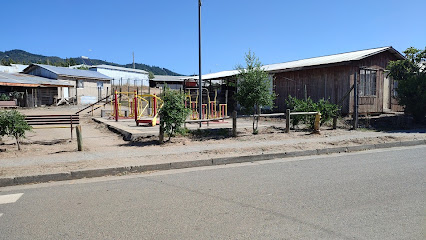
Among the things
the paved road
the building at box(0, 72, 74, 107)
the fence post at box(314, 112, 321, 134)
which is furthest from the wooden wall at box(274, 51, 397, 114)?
the building at box(0, 72, 74, 107)

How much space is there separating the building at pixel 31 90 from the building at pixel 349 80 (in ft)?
70.6

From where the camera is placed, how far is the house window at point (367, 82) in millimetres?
18484

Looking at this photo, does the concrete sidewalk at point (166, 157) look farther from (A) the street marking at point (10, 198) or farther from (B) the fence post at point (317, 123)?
(B) the fence post at point (317, 123)

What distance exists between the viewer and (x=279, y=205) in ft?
15.8

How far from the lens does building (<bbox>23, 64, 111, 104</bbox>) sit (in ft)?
116

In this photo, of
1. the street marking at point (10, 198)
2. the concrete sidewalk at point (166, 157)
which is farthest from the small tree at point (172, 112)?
the street marking at point (10, 198)

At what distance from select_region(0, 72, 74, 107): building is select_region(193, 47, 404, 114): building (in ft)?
70.6

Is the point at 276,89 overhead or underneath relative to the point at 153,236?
overhead

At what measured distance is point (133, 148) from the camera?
32.0ft

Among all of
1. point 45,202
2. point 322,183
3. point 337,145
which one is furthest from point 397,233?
point 337,145

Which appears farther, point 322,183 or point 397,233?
point 322,183

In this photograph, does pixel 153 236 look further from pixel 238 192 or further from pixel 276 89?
pixel 276 89

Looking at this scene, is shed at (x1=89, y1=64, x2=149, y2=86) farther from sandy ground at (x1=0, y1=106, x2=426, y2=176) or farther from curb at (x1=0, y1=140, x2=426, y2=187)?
curb at (x1=0, y1=140, x2=426, y2=187)

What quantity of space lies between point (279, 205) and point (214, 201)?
3.34 ft
